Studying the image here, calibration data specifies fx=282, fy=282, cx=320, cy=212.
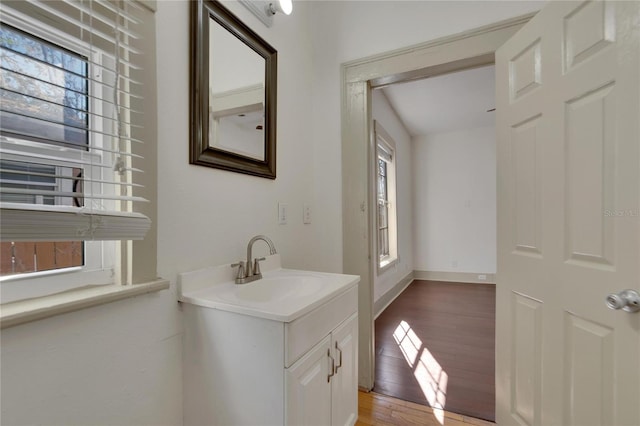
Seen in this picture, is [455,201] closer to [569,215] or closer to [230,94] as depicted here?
[569,215]

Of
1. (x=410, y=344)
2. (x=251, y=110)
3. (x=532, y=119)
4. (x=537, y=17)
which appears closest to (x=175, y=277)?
(x=251, y=110)

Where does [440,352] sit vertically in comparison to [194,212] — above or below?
below

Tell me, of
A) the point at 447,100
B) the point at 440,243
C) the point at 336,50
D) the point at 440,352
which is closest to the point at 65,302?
the point at 336,50

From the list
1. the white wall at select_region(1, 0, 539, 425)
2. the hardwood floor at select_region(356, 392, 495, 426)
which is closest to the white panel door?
the hardwood floor at select_region(356, 392, 495, 426)

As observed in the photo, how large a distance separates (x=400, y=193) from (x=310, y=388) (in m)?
3.79

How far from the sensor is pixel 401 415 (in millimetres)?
1655

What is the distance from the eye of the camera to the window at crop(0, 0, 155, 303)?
75cm

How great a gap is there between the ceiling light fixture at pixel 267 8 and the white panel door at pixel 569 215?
1.17 meters

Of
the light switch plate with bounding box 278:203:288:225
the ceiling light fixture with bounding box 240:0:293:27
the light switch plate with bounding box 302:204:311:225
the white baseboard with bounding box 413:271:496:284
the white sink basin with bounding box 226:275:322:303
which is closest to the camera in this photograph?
the white sink basin with bounding box 226:275:322:303

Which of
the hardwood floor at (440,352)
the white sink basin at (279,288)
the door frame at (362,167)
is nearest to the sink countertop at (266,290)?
the white sink basin at (279,288)

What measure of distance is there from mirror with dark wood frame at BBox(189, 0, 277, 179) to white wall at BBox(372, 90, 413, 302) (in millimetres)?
1960

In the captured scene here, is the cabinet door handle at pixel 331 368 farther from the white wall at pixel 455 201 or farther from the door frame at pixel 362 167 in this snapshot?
the white wall at pixel 455 201

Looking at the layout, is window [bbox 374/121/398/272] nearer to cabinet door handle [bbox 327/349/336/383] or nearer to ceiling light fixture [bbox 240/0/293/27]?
ceiling light fixture [bbox 240/0/293/27]

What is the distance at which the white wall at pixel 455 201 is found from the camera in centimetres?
466
